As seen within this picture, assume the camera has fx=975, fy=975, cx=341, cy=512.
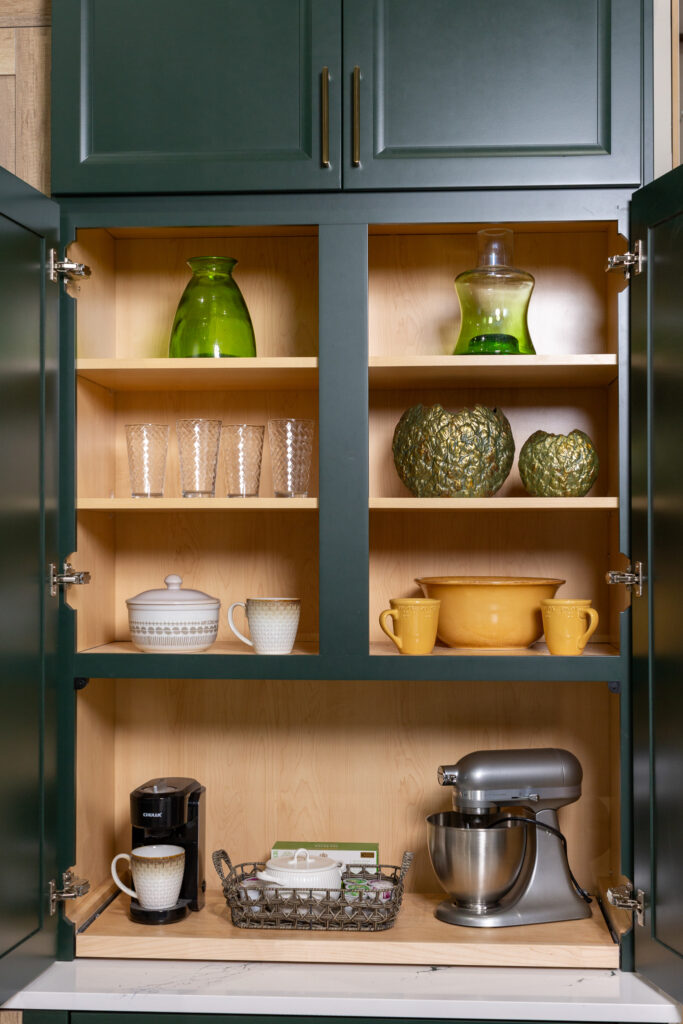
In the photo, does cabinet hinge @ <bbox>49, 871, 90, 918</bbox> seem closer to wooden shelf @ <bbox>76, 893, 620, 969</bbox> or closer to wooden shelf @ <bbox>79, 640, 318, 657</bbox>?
wooden shelf @ <bbox>76, 893, 620, 969</bbox>

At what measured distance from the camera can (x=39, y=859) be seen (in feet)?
5.37

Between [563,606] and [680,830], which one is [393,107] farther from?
[680,830]

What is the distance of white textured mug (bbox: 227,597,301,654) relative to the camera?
5.79 ft

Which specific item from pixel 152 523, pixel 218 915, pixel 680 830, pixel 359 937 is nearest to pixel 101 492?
pixel 152 523

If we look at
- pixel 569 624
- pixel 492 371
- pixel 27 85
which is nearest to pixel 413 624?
pixel 569 624

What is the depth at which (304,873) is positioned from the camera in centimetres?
179

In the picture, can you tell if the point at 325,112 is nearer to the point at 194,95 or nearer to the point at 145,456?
the point at 194,95

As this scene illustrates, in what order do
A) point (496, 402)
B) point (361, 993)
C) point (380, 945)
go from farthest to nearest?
point (496, 402) → point (380, 945) → point (361, 993)

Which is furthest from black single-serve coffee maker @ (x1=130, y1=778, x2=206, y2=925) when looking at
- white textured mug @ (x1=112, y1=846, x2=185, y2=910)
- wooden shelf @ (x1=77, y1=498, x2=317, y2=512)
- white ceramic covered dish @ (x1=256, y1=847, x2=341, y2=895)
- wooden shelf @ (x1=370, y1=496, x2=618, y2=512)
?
wooden shelf @ (x1=370, y1=496, x2=618, y2=512)

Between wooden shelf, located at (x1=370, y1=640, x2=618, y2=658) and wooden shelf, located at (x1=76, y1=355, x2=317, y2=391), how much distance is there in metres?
0.53

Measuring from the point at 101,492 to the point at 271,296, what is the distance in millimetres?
542

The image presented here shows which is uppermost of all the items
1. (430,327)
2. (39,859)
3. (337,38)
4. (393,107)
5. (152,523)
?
(337,38)

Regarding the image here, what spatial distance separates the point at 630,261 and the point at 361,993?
1.30 metres

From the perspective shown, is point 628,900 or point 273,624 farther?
point 273,624
